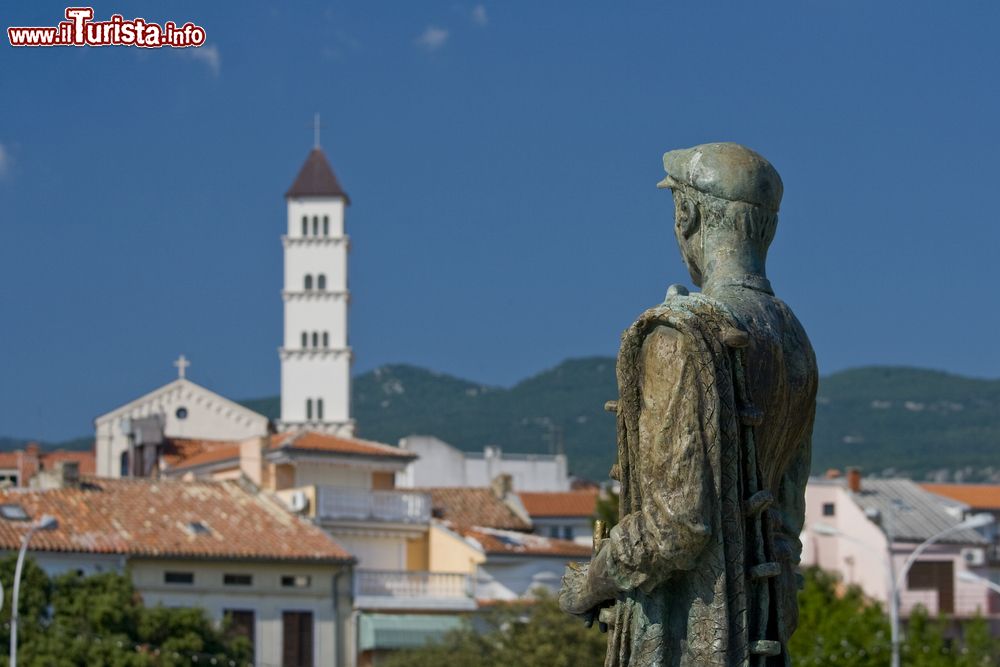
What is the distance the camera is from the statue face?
9.30 metres

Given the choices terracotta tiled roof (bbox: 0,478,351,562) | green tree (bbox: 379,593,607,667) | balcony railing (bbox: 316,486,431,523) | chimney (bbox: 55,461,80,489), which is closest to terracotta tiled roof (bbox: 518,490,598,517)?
balcony railing (bbox: 316,486,431,523)

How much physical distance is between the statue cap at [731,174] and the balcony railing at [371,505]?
58.9 meters

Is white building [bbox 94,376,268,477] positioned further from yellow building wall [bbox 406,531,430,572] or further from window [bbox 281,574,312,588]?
window [bbox 281,574,312,588]

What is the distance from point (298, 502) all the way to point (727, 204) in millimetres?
58816

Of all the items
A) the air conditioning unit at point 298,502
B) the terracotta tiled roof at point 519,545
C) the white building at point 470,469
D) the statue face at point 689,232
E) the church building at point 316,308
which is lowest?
the statue face at point 689,232

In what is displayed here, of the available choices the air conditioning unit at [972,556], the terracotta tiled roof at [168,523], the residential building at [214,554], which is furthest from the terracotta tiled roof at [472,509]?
the air conditioning unit at [972,556]

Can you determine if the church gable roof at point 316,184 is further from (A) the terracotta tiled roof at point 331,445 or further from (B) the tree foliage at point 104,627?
(B) the tree foliage at point 104,627

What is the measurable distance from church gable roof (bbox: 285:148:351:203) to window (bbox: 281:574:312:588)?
87.5 metres

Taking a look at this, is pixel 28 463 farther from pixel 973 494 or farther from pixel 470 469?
pixel 973 494

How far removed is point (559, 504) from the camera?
3762 inches

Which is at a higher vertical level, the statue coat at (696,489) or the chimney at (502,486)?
the chimney at (502,486)

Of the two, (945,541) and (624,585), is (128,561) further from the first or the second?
(624,585)

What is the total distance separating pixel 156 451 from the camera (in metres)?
89.4

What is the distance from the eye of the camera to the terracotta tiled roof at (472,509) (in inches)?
3073
